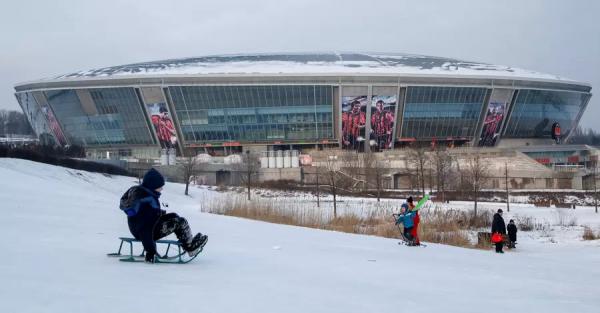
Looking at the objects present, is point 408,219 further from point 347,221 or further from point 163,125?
point 163,125

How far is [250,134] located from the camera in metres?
65.1

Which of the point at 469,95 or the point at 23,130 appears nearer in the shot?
the point at 469,95

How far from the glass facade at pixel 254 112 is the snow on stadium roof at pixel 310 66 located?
76.2 inches

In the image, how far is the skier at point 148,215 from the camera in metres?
7.02

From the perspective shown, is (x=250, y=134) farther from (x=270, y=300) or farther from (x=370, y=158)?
(x=270, y=300)

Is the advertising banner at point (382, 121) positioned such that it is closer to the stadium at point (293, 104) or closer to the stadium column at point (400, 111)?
the stadium at point (293, 104)

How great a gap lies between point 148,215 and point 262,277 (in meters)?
1.49

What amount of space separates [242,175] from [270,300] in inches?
1955

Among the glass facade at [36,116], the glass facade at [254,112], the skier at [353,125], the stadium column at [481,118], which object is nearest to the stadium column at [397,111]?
the skier at [353,125]

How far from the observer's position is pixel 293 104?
6356cm

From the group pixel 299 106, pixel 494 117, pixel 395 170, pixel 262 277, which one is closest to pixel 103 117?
pixel 299 106

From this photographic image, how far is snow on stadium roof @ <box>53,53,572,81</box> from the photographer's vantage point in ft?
203

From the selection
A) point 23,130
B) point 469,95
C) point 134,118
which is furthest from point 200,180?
point 23,130

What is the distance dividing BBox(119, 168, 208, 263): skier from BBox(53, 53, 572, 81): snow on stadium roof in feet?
177
